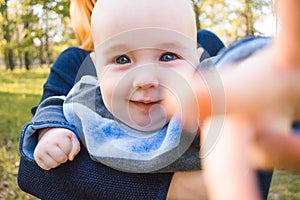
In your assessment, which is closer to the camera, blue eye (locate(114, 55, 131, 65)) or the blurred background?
blue eye (locate(114, 55, 131, 65))

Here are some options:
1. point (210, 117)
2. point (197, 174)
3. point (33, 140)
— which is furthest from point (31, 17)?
point (210, 117)

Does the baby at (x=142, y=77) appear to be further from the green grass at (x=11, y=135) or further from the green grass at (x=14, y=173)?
the green grass at (x=11, y=135)

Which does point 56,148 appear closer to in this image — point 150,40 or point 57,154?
point 57,154

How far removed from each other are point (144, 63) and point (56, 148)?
0.27 metres

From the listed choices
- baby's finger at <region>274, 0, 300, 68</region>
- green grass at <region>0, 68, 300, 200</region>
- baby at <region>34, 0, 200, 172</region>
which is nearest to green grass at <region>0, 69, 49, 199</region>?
green grass at <region>0, 68, 300, 200</region>

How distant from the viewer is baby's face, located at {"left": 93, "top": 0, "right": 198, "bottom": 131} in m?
0.83

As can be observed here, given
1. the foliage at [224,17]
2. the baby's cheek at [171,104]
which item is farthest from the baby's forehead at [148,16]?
the foliage at [224,17]

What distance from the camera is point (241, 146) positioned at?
458mm

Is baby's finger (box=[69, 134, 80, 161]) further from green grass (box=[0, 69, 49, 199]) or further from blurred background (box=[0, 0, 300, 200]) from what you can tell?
green grass (box=[0, 69, 49, 199])

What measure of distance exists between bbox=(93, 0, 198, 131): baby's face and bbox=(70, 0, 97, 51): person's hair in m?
0.34

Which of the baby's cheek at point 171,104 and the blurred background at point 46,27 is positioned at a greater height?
the baby's cheek at point 171,104

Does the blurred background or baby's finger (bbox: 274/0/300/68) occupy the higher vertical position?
baby's finger (bbox: 274/0/300/68)

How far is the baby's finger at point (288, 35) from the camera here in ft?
1.23

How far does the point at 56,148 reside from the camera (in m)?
0.99
